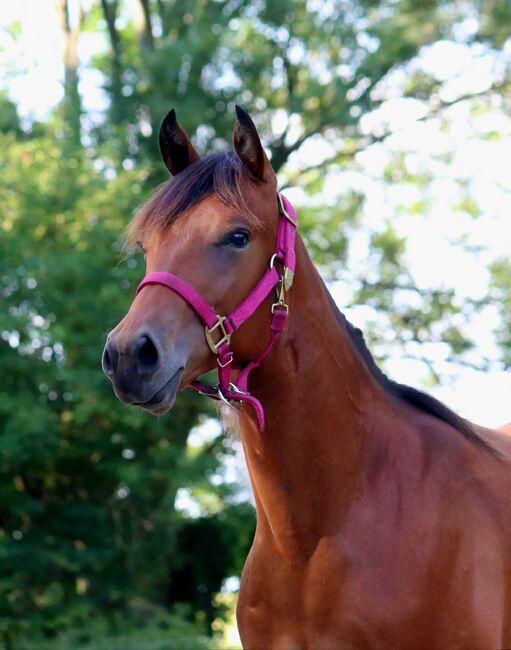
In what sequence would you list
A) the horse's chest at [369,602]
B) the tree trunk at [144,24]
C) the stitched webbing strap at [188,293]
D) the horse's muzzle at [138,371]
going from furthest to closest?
1. the tree trunk at [144,24]
2. the horse's chest at [369,602]
3. the stitched webbing strap at [188,293]
4. the horse's muzzle at [138,371]

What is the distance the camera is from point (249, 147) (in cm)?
334

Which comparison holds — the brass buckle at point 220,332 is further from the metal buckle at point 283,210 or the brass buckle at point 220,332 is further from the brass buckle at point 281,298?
the metal buckle at point 283,210

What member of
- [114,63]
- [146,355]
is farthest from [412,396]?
[114,63]

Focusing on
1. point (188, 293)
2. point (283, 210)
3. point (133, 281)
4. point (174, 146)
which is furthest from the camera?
point (133, 281)

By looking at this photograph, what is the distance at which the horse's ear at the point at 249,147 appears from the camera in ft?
10.8

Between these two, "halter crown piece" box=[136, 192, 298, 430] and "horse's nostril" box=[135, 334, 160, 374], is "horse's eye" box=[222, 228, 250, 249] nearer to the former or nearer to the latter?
"halter crown piece" box=[136, 192, 298, 430]

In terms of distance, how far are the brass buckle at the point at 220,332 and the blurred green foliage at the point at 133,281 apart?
7619 mm

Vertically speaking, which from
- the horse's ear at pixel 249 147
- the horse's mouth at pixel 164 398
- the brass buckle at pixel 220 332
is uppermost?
the horse's ear at pixel 249 147

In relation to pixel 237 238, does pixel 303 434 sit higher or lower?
lower

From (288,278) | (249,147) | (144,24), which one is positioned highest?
(144,24)

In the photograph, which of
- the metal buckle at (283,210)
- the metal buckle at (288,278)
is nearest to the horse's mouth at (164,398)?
the metal buckle at (288,278)

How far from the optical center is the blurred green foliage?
11.5 m

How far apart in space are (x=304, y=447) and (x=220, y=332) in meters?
0.55

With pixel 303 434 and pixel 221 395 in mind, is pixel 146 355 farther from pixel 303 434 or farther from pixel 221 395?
pixel 303 434
